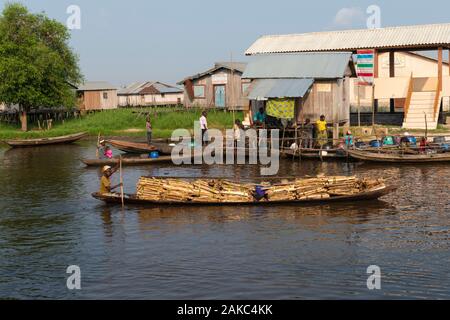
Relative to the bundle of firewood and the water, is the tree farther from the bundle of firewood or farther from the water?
the bundle of firewood

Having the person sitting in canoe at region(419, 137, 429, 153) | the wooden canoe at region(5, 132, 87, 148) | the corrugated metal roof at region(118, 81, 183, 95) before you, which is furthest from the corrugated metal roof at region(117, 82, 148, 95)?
the person sitting in canoe at region(419, 137, 429, 153)

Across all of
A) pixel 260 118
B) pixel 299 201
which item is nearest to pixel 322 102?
pixel 260 118

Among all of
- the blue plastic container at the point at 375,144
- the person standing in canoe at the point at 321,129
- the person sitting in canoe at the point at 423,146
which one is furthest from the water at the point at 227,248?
the person standing in canoe at the point at 321,129

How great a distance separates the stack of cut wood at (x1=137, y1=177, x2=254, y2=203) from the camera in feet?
71.2

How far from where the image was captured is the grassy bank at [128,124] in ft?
162

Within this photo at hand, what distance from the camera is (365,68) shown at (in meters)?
40.5

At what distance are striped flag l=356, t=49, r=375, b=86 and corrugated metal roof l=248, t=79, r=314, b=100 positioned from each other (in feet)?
18.5

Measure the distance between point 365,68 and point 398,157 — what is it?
1123 cm

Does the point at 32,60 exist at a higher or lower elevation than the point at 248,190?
higher

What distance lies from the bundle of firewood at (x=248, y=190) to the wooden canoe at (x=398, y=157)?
361 inches

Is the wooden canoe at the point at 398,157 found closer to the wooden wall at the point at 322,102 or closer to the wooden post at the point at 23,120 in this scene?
the wooden wall at the point at 322,102

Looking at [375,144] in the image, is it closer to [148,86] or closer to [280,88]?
[280,88]
